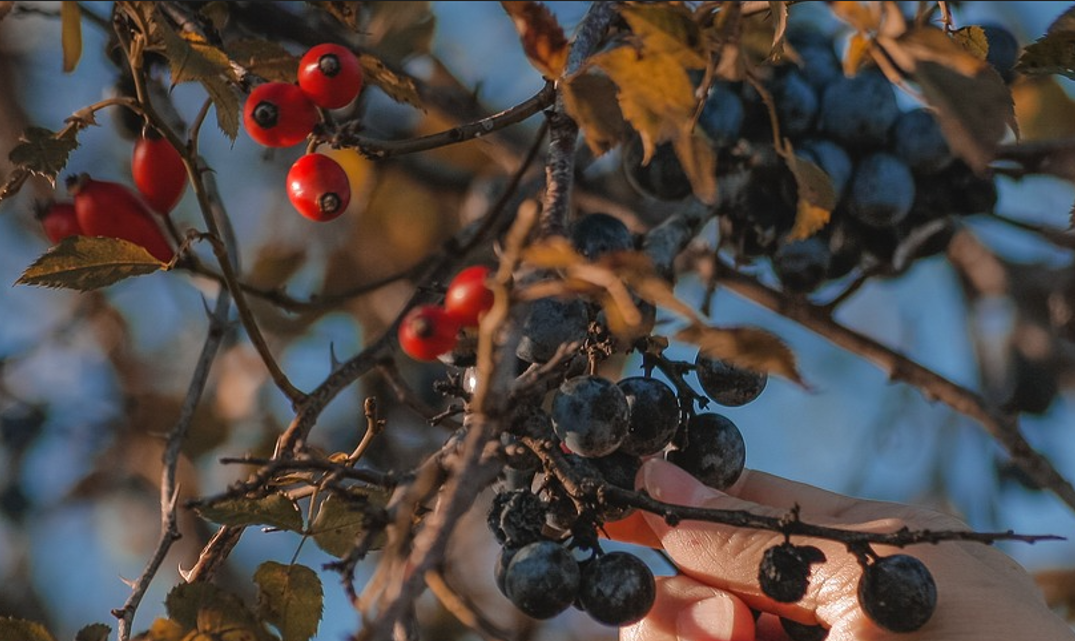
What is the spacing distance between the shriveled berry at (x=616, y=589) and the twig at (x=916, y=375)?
3.09ft

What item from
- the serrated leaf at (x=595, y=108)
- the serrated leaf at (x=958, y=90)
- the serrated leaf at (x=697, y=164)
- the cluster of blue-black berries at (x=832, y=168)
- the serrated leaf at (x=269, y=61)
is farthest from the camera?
the cluster of blue-black berries at (x=832, y=168)

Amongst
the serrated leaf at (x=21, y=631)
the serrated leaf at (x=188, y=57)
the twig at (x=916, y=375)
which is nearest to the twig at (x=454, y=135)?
the serrated leaf at (x=188, y=57)

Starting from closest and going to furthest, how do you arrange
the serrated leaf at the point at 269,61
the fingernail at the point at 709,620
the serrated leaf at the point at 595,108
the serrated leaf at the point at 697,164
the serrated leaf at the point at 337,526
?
Answer: the serrated leaf at the point at 697,164 → the serrated leaf at the point at 595,108 → the serrated leaf at the point at 337,526 → the serrated leaf at the point at 269,61 → the fingernail at the point at 709,620

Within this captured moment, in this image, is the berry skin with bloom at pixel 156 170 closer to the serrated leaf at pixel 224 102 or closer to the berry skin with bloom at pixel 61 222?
the berry skin with bloom at pixel 61 222

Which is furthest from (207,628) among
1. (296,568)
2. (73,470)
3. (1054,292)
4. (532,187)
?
(73,470)

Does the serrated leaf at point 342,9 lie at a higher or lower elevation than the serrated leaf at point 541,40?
higher

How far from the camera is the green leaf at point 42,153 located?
1.41 metres

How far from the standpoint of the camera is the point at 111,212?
1.64 m

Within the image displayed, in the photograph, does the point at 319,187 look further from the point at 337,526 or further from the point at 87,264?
the point at 337,526

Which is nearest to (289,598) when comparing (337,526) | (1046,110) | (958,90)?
(337,526)

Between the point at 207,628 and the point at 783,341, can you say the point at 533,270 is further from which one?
the point at 207,628

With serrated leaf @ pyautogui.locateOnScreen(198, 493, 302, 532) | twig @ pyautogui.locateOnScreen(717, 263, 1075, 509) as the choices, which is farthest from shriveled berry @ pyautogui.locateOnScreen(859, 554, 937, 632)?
twig @ pyautogui.locateOnScreen(717, 263, 1075, 509)

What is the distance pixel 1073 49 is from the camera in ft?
4.36

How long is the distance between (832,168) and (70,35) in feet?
4.62
